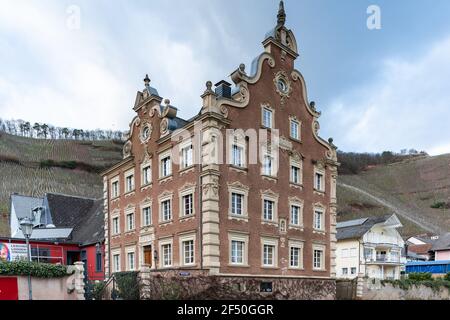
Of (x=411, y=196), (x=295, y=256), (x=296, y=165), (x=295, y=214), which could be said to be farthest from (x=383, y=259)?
(x=411, y=196)

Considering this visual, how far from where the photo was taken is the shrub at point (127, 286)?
2056cm

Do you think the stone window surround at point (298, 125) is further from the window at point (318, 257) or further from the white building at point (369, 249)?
the white building at point (369, 249)

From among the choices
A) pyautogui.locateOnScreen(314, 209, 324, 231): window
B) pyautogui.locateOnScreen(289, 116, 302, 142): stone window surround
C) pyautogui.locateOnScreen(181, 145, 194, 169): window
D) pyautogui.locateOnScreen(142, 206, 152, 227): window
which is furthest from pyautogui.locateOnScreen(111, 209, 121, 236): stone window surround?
A: pyautogui.locateOnScreen(314, 209, 324, 231): window

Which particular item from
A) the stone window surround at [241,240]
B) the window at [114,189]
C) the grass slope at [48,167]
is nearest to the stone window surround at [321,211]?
the stone window surround at [241,240]

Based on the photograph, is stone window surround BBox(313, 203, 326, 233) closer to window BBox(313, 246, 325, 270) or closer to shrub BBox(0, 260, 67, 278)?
window BBox(313, 246, 325, 270)

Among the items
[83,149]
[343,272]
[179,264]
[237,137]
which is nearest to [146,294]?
[179,264]

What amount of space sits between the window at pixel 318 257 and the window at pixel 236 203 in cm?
745

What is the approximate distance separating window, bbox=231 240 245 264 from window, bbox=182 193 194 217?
2.88 metres

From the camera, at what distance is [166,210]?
22.7 meters

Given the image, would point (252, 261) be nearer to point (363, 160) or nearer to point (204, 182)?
point (204, 182)

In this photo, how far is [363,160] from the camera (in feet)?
311

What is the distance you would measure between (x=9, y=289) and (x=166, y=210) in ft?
32.5

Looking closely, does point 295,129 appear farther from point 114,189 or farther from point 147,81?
point 114,189

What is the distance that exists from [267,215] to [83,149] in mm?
79768
